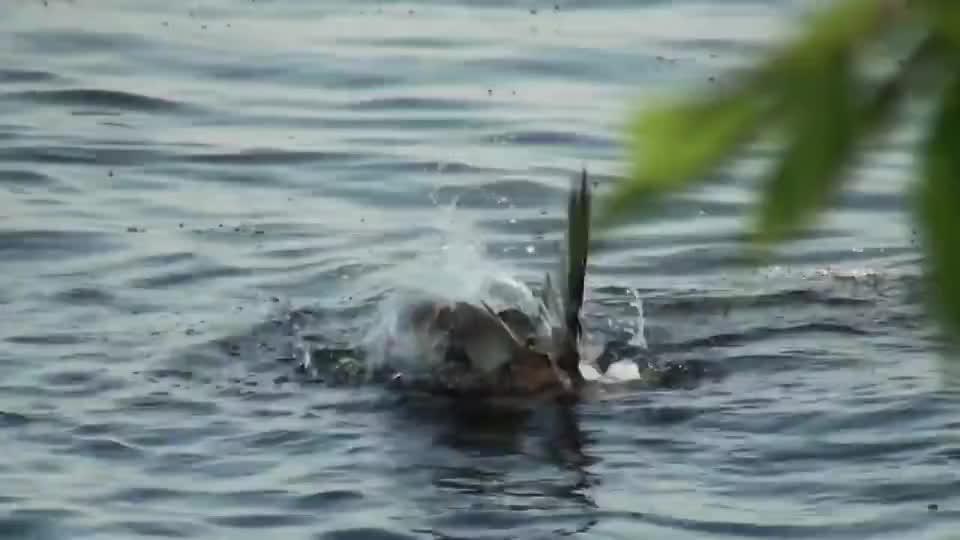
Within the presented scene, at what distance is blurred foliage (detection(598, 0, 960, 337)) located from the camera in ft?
2.92

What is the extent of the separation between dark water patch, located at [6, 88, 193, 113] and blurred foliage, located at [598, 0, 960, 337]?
971 centimetres

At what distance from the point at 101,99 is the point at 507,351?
4.76m

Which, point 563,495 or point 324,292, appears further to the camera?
point 324,292

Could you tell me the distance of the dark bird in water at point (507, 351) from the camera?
6.46 metres

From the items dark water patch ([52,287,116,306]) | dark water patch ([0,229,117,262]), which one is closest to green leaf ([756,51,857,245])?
dark water patch ([52,287,116,306])

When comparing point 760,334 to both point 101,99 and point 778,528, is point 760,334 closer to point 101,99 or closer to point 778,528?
point 778,528

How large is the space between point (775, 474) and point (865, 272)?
228 centimetres

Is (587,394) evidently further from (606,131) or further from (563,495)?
(606,131)

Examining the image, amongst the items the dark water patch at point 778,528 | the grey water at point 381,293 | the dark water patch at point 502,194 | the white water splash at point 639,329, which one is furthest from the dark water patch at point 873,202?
the dark water patch at point 778,528

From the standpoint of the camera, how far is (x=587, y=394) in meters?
6.45

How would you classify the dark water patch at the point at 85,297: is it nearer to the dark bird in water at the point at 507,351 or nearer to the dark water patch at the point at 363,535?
the dark bird in water at the point at 507,351

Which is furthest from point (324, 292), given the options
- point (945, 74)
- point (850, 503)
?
point (945, 74)

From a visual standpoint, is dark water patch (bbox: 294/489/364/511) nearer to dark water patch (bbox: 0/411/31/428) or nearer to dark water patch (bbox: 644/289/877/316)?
dark water patch (bbox: 0/411/31/428)

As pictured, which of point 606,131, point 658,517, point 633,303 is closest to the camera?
point 658,517
